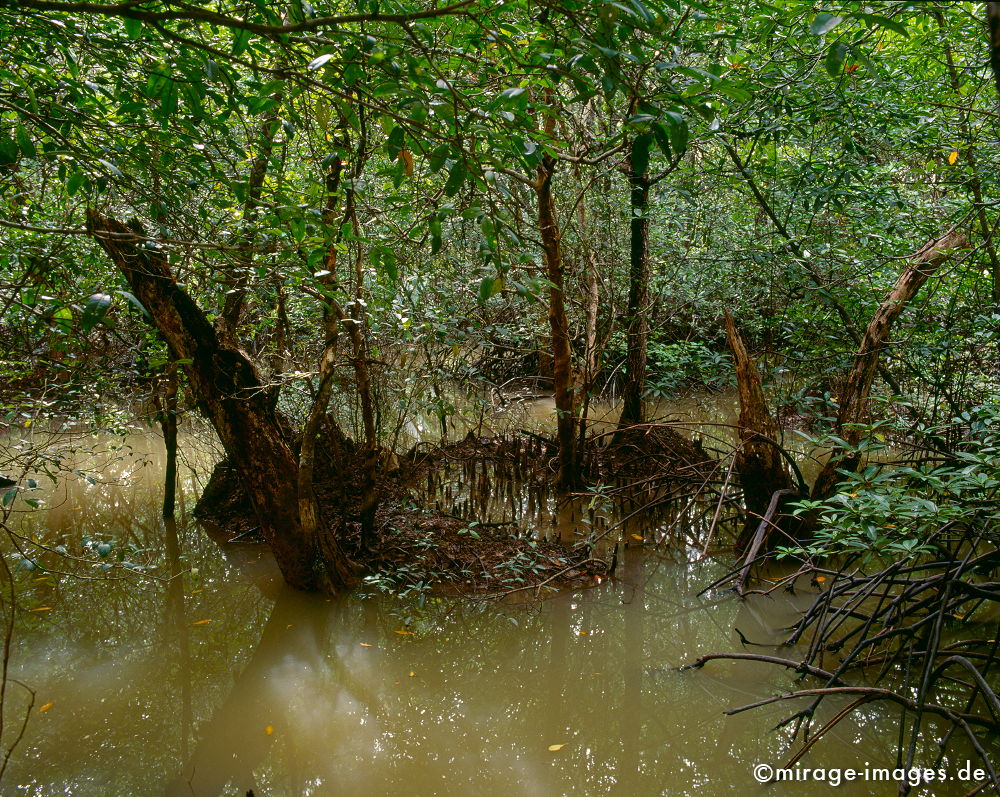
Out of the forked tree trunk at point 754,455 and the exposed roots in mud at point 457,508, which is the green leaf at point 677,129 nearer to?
the exposed roots in mud at point 457,508

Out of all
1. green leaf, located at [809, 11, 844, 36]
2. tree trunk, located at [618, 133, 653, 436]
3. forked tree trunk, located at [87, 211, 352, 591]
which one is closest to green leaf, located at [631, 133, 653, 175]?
green leaf, located at [809, 11, 844, 36]

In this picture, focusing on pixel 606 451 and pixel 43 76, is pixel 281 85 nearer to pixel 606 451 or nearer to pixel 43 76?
pixel 43 76

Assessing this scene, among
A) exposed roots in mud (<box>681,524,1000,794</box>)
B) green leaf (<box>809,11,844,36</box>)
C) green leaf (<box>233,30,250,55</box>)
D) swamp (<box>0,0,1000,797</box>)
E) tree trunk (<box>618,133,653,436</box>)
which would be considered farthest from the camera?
tree trunk (<box>618,133,653,436</box>)

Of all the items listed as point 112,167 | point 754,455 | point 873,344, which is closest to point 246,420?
point 112,167

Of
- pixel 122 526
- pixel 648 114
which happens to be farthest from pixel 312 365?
pixel 648 114

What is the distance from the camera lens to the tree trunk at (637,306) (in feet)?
21.3

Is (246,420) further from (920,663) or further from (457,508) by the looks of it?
(920,663)

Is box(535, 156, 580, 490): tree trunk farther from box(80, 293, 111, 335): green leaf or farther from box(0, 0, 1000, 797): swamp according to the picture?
box(80, 293, 111, 335): green leaf

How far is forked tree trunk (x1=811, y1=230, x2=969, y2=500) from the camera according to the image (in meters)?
4.54

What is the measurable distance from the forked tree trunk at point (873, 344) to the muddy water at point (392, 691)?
3.18ft

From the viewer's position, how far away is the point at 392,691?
3.49 m

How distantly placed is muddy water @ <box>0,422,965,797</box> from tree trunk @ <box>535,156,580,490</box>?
1.33 metres

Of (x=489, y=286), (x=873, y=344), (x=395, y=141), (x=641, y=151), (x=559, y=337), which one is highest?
(x=395, y=141)

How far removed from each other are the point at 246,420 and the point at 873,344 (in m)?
4.33
